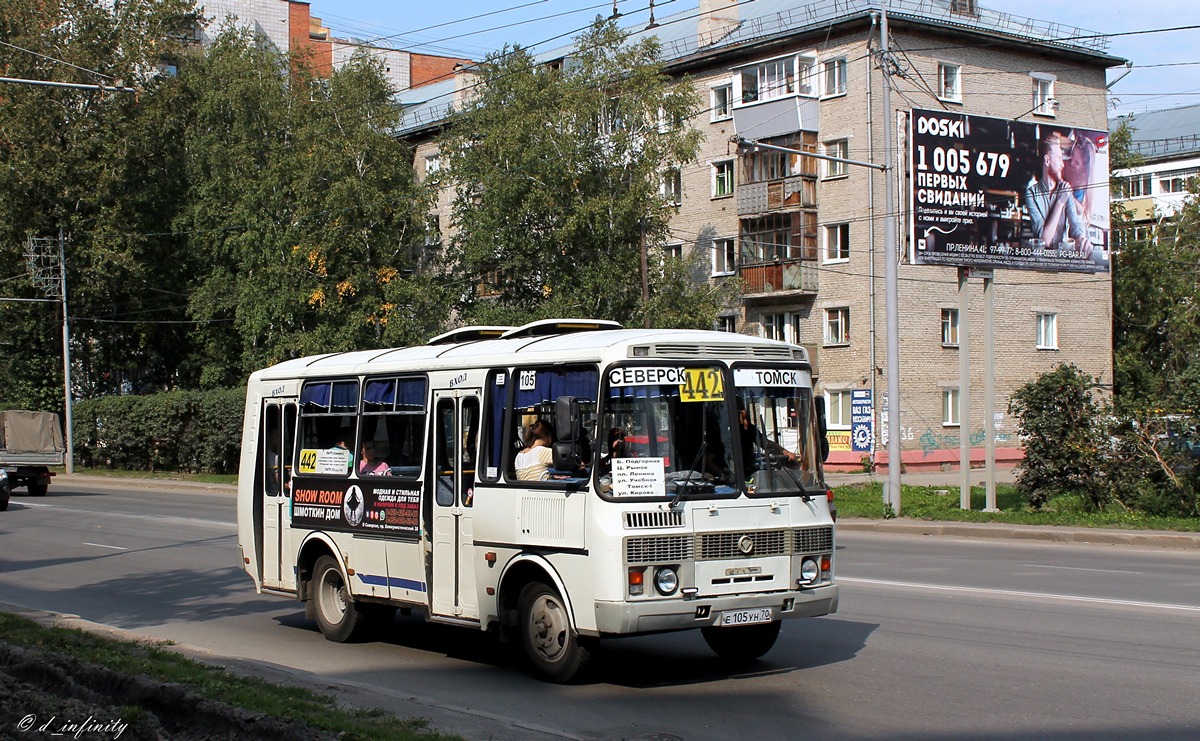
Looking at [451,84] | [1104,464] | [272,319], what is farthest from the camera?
[451,84]

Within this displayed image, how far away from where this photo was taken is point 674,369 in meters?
8.88

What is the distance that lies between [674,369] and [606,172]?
3427 centimetres

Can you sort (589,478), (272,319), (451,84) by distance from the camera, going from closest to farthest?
(589,478) → (272,319) → (451,84)

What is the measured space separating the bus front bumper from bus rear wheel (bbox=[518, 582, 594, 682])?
446 mm

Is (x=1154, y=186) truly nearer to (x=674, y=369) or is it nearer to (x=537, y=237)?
(x=537, y=237)

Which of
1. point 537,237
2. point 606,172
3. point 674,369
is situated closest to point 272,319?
point 537,237

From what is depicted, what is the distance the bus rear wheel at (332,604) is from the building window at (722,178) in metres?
39.1

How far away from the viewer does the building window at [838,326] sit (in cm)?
4534

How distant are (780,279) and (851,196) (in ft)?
12.7

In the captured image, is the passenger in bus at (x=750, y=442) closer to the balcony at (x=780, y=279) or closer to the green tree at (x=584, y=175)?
the green tree at (x=584, y=175)

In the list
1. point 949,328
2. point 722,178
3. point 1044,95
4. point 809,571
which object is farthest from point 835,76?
point 809,571

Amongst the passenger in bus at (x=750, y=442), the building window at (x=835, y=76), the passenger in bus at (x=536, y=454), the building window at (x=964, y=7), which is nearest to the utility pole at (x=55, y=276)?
the building window at (x=835, y=76)

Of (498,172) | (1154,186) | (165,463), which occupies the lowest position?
(165,463)

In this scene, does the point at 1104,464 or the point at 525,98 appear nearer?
the point at 1104,464
